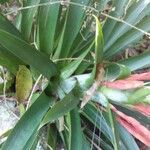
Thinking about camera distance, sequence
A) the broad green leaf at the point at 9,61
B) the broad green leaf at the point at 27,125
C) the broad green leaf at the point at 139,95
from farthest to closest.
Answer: the broad green leaf at the point at 9,61 < the broad green leaf at the point at 27,125 < the broad green leaf at the point at 139,95

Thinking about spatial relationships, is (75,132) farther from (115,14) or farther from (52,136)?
(115,14)

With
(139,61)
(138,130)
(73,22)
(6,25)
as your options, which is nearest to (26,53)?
(6,25)

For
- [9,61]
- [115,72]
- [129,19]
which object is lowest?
[115,72]

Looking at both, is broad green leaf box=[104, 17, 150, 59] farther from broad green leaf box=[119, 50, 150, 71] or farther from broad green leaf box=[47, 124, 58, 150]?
broad green leaf box=[47, 124, 58, 150]

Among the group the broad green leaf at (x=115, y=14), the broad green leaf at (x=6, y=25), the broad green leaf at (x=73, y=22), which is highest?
the broad green leaf at (x=6, y=25)

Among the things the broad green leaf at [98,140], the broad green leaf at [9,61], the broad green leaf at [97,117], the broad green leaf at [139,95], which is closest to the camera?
the broad green leaf at [139,95]

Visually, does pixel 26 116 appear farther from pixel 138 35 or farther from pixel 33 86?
pixel 138 35

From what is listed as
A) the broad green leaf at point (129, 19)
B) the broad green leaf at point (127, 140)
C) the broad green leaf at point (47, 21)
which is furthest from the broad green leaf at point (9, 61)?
the broad green leaf at point (127, 140)

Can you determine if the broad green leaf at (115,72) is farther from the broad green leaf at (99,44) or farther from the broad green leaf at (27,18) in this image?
the broad green leaf at (27,18)
